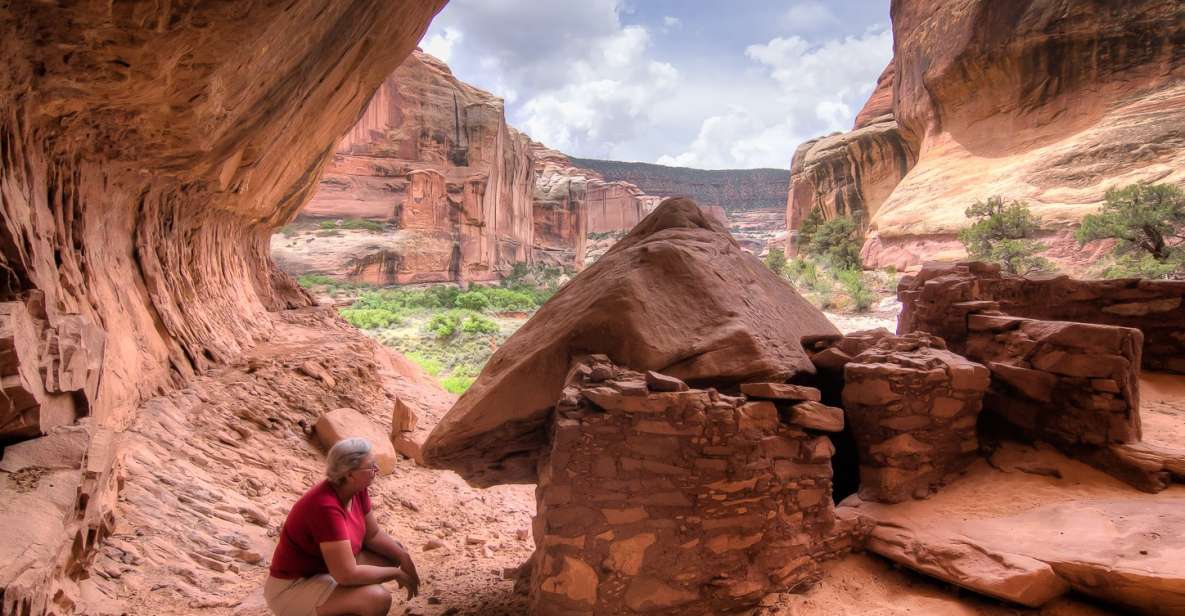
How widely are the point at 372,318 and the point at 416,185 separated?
11.5 metres

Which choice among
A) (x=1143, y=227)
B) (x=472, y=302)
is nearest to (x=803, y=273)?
(x=1143, y=227)

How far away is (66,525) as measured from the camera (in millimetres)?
2420

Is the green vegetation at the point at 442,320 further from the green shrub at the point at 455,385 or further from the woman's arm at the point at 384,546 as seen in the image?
the woman's arm at the point at 384,546

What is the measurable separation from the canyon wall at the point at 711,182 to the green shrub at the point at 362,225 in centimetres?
4745

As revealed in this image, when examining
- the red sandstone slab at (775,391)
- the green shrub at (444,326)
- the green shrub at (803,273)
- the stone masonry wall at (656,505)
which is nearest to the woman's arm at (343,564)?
the stone masonry wall at (656,505)

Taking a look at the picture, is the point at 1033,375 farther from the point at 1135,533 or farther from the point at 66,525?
the point at 66,525

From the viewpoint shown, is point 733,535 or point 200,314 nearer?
point 733,535

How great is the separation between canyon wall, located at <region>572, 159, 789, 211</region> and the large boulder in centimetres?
6919

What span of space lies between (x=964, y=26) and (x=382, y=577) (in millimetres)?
24893

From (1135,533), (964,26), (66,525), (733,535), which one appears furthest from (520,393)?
(964,26)

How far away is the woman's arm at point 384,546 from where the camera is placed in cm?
296

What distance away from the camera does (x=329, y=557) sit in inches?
99.0

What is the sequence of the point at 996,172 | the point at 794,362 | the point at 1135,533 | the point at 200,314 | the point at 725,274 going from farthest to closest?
1. the point at 996,172
2. the point at 200,314
3. the point at 725,274
4. the point at 794,362
5. the point at 1135,533

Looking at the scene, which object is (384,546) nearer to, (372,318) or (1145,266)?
(1145,266)
